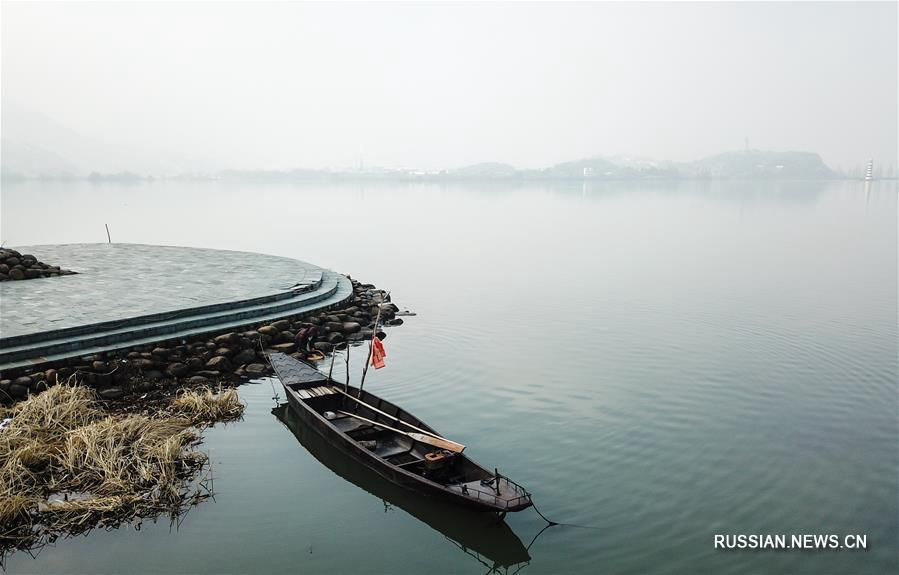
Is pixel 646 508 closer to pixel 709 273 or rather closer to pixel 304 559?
pixel 304 559

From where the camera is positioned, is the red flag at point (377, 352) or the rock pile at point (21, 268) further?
the rock pile at point (21, 268)

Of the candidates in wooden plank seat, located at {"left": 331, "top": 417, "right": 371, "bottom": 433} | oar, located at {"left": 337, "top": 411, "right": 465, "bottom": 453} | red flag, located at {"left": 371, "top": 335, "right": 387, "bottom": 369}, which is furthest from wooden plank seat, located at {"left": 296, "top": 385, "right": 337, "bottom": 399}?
oar, located at {"left": 337, "top": 411, "right": 465, "bottom": 453}

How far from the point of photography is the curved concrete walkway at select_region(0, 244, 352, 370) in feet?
51.2

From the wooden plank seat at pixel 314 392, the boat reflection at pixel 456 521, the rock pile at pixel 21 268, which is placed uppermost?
the rock pile at pixel 21 268

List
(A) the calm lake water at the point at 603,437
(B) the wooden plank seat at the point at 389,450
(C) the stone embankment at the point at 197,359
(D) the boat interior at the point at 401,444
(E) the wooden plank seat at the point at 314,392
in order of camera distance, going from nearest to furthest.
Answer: (A) the calm lake water at the point at 603,437, (D) the boat interior at the point at 401,444, (B) the wooden plank seat at the point at 389,450, (E) the wooden plank seat at the point at 314,392, (C) the stone embankment at the point at 197,359

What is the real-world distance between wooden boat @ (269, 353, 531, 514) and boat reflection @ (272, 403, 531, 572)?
367mm

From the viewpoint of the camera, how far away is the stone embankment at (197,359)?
14.8 meters

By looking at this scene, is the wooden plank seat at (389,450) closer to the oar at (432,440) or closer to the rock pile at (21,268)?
the oar at (432,440)

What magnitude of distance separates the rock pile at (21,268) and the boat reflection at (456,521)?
14799mm

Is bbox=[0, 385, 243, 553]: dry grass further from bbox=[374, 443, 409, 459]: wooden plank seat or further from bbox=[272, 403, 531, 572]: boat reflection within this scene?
bbox=[374, 443, 409, 459]: wooden plank seat

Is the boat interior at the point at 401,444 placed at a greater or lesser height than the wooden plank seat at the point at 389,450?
greater

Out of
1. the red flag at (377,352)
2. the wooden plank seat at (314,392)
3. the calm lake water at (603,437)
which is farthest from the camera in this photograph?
the red flag at (377,352)

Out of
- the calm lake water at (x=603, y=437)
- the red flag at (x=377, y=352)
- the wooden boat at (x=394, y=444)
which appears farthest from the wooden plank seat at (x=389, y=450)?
the red flag at (x=377, y=352)

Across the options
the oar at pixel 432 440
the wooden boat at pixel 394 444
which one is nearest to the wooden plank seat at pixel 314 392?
the wooden boat at pixel 394 444
